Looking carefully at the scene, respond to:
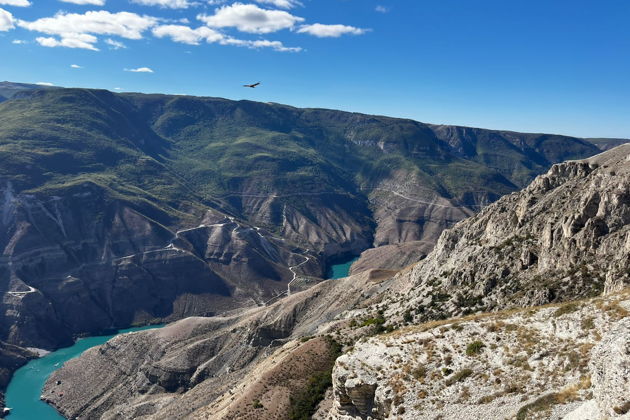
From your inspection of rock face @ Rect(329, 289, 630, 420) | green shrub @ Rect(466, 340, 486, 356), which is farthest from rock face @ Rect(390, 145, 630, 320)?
green shrub @ Rect(466, 340, 486, 356)

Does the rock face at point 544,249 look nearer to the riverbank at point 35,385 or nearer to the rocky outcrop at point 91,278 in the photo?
the riverbank at point 35,385

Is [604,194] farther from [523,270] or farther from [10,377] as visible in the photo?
[10,377]

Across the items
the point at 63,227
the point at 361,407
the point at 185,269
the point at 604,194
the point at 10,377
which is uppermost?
the point at 604,194

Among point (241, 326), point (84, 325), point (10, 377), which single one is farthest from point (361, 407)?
point (84, 325)

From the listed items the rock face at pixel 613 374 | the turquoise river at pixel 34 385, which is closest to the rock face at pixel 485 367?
the rock face at pixel 613 374

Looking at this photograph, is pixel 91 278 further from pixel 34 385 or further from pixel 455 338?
pixel 455 338

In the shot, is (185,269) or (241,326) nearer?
(241,326)

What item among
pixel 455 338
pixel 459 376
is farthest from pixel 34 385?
pixel 459 376
